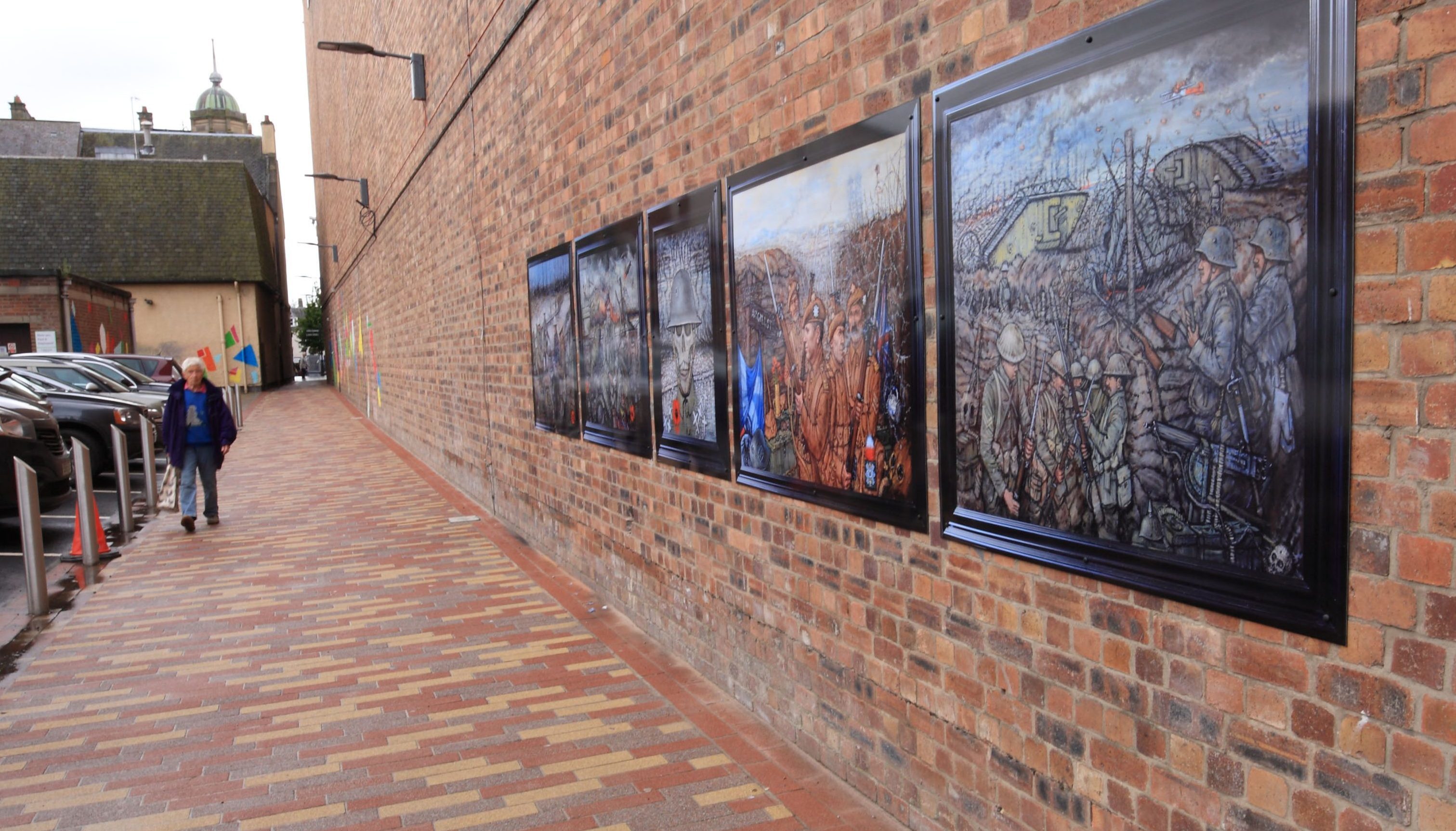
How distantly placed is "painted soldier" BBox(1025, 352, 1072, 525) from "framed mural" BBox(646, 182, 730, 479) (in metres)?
2.07

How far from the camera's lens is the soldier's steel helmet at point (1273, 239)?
1987 millimetres

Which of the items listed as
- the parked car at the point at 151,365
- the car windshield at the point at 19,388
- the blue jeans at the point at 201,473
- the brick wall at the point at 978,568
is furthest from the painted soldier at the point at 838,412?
the parked car at the point at 151,365

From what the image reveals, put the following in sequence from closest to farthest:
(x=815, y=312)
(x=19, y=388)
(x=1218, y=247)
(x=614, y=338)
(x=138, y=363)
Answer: (x=1218, y=247)
(x=815, y=312)
(x=614, y=338)
(x=19, y=388)
(x=138, y=363)

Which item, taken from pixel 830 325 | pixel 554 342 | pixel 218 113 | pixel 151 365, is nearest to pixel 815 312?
pixel 830 325

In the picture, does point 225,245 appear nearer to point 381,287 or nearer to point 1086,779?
point 381,287

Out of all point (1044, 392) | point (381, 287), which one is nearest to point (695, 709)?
point (1044, 392)

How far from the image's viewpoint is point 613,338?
6.17 meters

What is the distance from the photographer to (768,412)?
13.8ft

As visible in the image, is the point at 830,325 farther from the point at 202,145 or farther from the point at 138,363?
the point at 202,145

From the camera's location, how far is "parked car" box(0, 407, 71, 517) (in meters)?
9.05

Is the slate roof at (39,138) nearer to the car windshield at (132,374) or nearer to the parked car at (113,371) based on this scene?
the car windshield at (132,374)

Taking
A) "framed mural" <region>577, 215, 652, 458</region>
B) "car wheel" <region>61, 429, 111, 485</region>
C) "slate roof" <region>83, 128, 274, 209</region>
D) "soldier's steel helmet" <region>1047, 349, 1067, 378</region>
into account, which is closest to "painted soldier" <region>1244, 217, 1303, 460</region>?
"soldier's steel helmet" <region>1047, 349, 1067, 378</region>

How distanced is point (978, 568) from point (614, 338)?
3.62 m

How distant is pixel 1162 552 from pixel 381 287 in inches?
769
